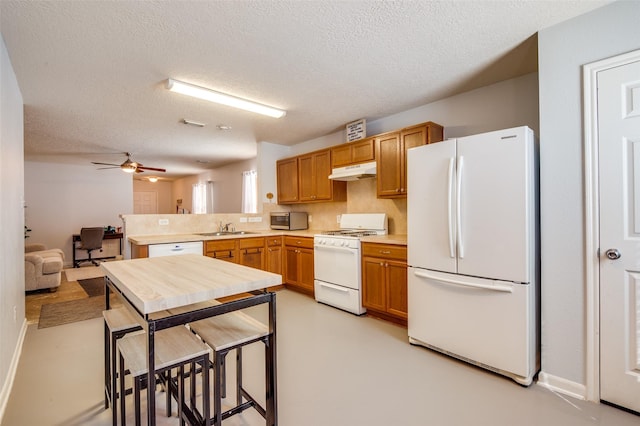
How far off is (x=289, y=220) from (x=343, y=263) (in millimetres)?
1548

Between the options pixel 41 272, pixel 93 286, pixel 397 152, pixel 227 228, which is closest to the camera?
pixel 397 152

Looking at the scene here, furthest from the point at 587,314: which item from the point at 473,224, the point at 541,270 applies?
the point at 473,224

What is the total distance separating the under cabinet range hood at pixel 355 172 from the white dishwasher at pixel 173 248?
1943 millimetres

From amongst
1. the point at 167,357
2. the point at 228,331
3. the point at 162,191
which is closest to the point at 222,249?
the point at 228,331

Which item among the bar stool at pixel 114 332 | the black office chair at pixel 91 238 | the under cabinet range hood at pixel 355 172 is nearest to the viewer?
the bar stool at pixel 114 332

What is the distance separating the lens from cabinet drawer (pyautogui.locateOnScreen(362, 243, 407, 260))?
303 centimetres

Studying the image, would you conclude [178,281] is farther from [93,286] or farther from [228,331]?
[93,286]

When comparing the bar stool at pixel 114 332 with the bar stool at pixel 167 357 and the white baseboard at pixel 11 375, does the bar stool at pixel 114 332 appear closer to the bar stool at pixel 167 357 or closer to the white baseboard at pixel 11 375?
the bar stool at pixel 167 357

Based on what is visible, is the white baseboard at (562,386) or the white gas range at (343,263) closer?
the white baseboard at (562,386)

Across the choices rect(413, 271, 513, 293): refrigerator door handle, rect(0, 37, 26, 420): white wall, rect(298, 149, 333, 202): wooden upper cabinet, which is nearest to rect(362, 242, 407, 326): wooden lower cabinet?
rect(413, 271, 513, 293): refrigerator door handle

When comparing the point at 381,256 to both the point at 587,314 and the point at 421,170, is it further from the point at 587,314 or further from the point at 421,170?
the point at 587,314

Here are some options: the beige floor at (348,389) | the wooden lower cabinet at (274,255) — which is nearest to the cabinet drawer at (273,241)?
the wooden lower cabinet at (274,255)

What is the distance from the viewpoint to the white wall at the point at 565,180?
1909 millimetres

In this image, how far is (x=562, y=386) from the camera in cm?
198
